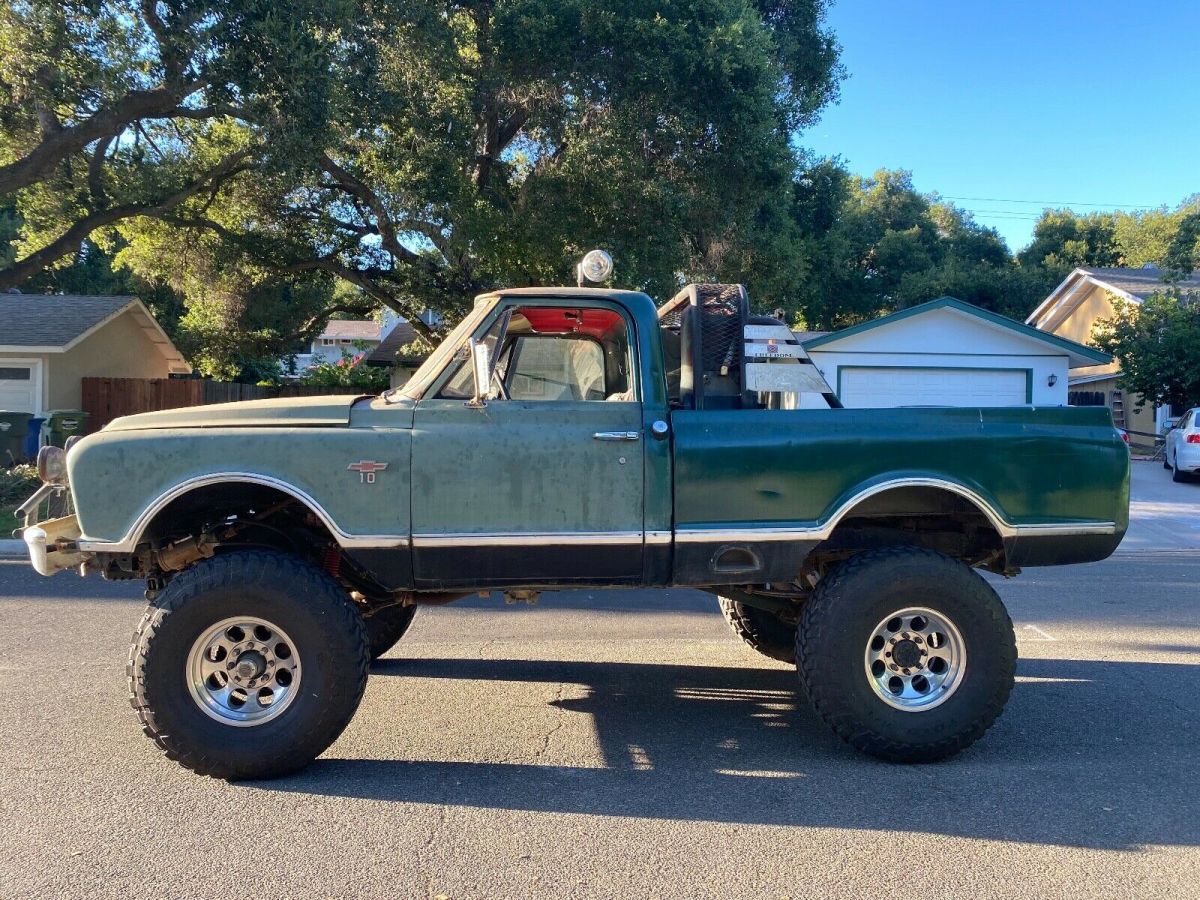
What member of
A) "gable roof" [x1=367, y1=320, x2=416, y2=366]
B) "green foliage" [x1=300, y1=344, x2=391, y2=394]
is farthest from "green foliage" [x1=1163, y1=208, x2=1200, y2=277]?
"green foliage" [x1=300, y1=344, x2=391, y2=394]

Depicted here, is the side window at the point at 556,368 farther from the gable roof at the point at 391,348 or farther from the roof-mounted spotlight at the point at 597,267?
the gable roof at the point at 391,348

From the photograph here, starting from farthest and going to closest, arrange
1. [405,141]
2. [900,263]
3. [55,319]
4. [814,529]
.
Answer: [900,263] < [55,319] < [405,141] < [814,529]

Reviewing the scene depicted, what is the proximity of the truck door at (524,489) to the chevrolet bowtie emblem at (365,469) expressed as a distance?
18 centimetres

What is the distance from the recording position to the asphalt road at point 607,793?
334 centimetres

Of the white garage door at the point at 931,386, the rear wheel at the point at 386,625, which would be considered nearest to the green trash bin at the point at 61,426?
the white garage door at the point at 931,386

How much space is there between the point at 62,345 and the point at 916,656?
21.4 m

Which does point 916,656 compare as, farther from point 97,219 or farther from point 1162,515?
point 97,219

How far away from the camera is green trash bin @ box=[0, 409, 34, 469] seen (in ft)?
55.5

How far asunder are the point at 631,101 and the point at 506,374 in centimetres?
1106

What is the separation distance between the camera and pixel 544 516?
4.36 meters

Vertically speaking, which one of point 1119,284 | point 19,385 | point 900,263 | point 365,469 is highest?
point 900,263

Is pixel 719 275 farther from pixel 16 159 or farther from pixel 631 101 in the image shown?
pixel 16 159

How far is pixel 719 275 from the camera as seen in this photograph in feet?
56.6

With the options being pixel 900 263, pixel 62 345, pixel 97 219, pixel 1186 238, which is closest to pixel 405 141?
pixel 97 219
